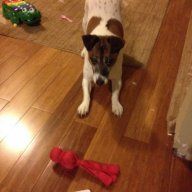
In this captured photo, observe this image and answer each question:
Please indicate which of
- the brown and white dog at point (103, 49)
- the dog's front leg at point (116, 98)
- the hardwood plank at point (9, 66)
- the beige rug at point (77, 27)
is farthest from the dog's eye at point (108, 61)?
the hardwood plank at point (9, 66)

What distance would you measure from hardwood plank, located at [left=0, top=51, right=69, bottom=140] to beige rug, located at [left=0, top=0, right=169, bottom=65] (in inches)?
9.7

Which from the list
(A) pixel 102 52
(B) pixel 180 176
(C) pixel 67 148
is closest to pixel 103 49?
(A) pixel 102 52

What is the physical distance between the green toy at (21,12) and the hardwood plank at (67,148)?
126 centimetres

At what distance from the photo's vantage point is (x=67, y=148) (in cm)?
175

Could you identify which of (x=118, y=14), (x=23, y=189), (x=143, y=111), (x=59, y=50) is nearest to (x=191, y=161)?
(x=143, y=111)

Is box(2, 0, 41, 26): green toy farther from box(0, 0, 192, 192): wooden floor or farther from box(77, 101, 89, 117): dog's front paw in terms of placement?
box(77, 101, 89, 117): dog's front paw

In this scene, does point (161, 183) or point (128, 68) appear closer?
point (161, 183)

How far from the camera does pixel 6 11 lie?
9.23ft

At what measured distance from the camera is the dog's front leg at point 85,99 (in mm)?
1944

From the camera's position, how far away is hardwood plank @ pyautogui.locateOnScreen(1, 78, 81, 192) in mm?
1569

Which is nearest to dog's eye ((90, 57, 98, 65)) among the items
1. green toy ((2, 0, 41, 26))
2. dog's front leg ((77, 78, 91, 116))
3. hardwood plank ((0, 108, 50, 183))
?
dog's front leg ((77, 78, 91, 116))

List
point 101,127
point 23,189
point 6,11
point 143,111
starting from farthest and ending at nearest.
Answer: point 6,11 → point 143,111 → point 101,127 → point 23,189

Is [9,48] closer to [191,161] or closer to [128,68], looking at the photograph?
[128,68]

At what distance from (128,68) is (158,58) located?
0.98 feet
